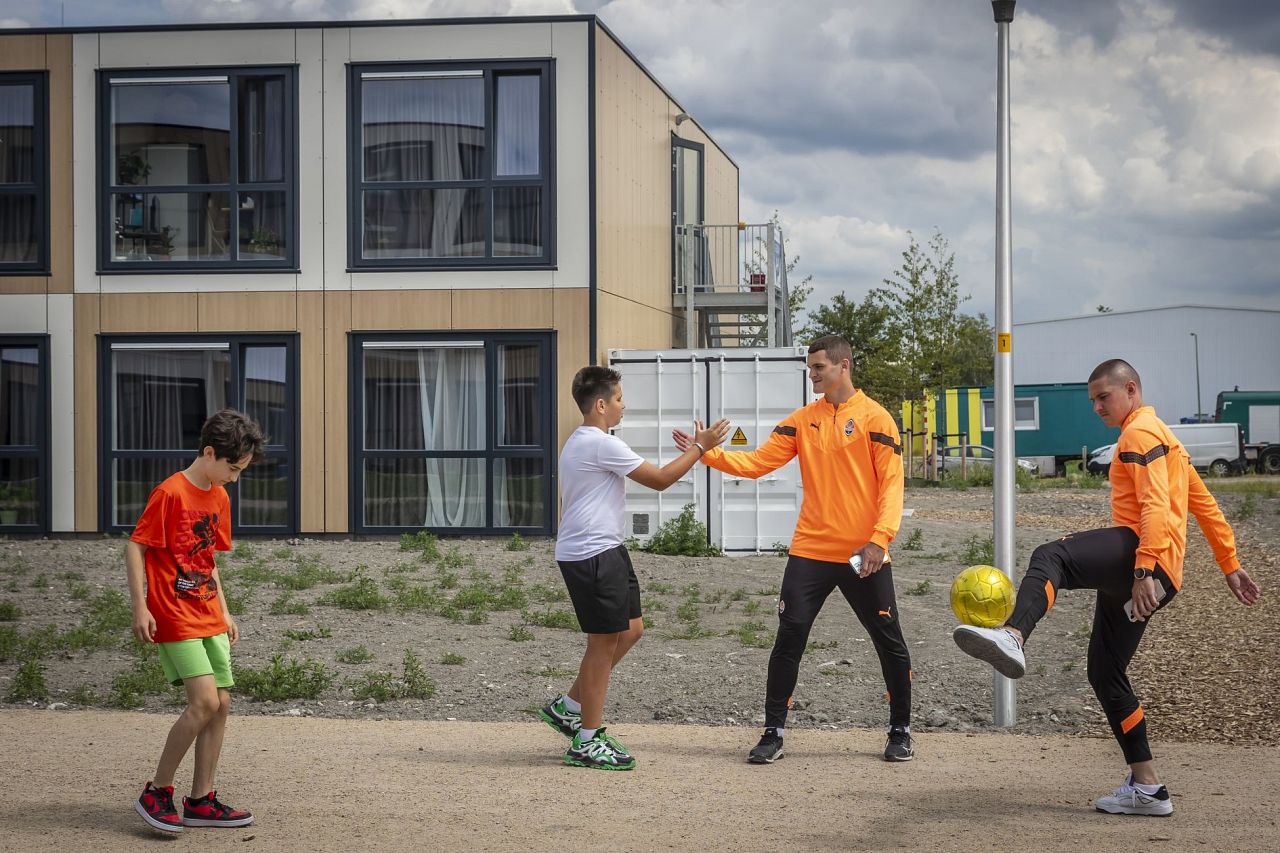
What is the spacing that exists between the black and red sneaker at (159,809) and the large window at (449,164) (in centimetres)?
1194

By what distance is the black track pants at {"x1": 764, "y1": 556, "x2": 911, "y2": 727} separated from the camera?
21.2 ft

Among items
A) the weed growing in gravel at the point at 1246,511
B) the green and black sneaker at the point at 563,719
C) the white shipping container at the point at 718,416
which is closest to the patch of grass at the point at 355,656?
the green and black sneaker at the point at 563,719

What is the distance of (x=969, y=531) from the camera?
2047cm

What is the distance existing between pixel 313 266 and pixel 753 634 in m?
8.84

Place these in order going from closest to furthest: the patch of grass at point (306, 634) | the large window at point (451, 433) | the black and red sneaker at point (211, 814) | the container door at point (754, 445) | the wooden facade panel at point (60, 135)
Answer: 1. the black and red sneaker at point (211, 814)
2. the patch of grass at point (306, 634)
3. the container door at point (754, 445)
4. the large window at point (451, 433)
5. the wooden facade panel at point (60, 135)

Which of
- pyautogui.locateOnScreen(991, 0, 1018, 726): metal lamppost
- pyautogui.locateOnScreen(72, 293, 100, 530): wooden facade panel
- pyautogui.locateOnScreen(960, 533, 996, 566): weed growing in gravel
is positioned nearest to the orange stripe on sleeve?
pyautogui.locateOnScreen(991, 0, 1018, 726): metal lamppost

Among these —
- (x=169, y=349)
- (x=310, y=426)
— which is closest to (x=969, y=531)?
(x=310, y=426)

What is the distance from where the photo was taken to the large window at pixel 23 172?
17250mm

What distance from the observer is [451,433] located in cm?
1694

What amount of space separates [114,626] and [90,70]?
962cm

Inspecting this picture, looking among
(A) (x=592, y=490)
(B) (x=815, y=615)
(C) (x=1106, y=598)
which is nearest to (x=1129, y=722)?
(C) (x=1106, y=598)

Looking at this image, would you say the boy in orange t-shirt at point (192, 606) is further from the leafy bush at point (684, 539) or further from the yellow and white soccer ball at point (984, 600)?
the leafy bush at point (684, 539)

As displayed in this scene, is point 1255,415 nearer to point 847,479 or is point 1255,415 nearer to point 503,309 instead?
point 503,309

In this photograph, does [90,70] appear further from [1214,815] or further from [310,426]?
[1214,815]
